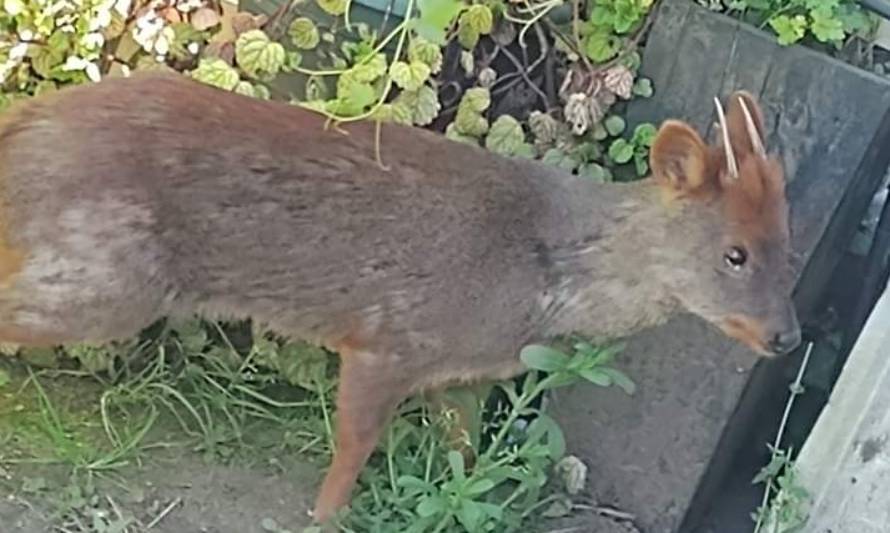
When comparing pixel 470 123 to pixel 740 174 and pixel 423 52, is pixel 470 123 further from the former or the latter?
pixel 740 174

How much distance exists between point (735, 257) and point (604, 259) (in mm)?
307

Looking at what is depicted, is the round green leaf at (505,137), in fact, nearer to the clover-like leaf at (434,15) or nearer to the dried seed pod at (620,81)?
the dried seed pod at (620,81)

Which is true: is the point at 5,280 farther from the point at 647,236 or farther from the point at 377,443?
the point at 647,236

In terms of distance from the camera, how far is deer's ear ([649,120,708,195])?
14.6 ft

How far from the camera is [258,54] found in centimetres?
490

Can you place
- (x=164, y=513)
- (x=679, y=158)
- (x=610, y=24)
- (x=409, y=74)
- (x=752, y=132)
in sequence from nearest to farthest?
(x=752, y=132) → (x=679, y=158) → (x=164, y=513) → (x=409, y=74) → (x=610, y=24)

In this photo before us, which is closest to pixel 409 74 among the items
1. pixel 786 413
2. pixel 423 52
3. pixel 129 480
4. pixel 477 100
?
pixel 423 52

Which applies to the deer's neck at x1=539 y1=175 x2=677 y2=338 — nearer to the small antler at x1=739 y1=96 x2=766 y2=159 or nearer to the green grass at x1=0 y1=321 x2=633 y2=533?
the green grass at x1=0 y1=321 x2=633 y2=533

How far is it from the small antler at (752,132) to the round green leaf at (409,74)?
821mm

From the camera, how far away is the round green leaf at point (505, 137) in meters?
4.98

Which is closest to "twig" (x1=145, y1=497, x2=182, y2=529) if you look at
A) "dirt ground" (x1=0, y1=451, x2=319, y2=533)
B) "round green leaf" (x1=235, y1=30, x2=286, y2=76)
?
"dirt ground" (x1=0, y1=451, x2=319, y2=533)

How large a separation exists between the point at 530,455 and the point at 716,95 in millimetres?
973

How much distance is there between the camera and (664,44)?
4.89 metres

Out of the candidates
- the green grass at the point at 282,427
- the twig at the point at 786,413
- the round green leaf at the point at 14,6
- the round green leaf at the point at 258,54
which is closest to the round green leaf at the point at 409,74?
the round green leaf at the point at 258,54
